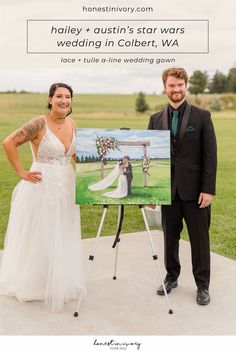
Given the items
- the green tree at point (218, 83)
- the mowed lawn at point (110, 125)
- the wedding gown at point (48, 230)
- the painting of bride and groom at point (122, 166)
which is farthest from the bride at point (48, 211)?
the green tree at point (218, 83)

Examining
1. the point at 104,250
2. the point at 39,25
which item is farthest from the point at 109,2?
the point at 104,250

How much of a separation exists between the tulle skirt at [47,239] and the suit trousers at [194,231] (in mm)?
673

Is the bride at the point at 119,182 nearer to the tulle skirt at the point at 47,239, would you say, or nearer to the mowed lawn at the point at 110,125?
the tulle skirt at the point at 47,239

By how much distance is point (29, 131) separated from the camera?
3.30 m

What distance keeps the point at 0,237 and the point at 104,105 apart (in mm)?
3981

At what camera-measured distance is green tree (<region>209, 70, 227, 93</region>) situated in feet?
30.0

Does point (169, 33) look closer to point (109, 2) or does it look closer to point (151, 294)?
point (109, 2)

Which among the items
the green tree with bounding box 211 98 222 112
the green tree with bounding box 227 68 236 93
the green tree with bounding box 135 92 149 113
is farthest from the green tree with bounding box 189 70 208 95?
the green tree with bounding box 135 92 149 113

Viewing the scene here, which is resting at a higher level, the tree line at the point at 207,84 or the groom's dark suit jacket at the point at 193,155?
the tree line at the point at 207,84

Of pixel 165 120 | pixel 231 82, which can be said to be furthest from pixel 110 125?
pixel 165 120

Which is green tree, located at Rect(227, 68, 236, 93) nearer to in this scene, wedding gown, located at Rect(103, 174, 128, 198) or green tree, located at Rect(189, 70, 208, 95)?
green tree, located at Rect(189, 70, 208, 95)

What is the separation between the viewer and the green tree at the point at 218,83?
30.0ft

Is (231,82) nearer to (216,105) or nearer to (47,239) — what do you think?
(216,105)

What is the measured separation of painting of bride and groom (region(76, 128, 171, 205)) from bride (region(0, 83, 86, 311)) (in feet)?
0.80
